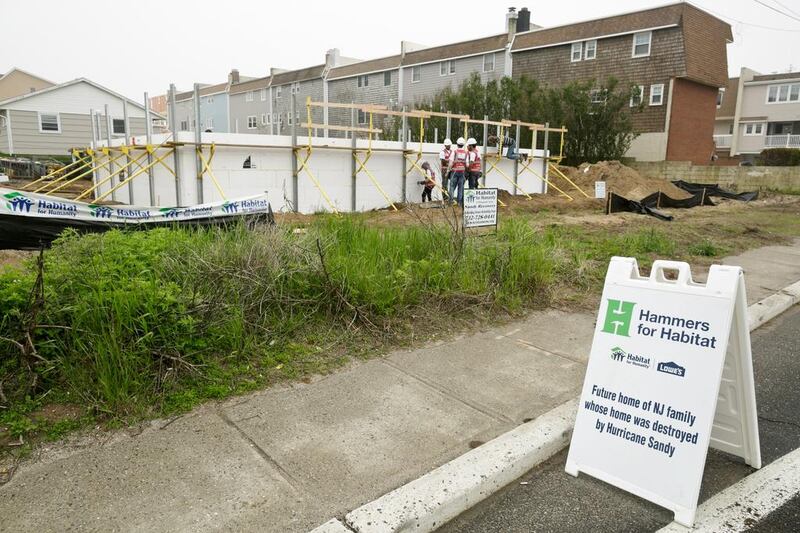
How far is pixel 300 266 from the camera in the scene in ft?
18.1

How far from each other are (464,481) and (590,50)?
35474 millimetres

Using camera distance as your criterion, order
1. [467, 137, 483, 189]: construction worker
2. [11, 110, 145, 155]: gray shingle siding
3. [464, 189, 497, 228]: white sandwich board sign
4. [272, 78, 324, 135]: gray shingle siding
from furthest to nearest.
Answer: [272, 78, 324, 135]: gray shingle siding
[11, 110, 145, 155]: gray shingle siding
[467, 137, 483, 189]: construction worker
[464, 189, 497, 228]: white sandwich board sign

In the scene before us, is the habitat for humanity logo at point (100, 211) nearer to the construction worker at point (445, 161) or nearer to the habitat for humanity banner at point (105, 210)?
Answer: the habitat for humanity banner at point (105, 210)

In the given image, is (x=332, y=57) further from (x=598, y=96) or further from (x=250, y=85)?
(x=598, y=96)

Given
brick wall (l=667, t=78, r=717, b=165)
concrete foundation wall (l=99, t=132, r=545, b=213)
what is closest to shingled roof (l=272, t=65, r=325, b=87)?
brick wall (l=667, t=78, r=717, b=165)

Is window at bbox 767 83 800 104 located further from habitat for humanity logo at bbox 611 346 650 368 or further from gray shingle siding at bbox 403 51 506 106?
habitat for humanity logo at bbox 611 346 650 368

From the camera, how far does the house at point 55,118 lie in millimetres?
35281

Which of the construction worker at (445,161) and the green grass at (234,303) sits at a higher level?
the construction worker at (445,161)

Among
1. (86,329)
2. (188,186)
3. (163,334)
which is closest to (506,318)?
(163,334)

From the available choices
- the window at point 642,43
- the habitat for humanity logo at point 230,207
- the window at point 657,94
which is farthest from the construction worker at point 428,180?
the window at point 642,43

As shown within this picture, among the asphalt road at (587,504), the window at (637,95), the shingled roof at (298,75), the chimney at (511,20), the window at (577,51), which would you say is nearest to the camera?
the asphalt road at (587,504)

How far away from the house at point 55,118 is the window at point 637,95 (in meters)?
28.1

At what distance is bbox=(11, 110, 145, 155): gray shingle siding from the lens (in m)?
35.5

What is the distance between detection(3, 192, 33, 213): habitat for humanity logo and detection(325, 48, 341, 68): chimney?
4398 centimetres
